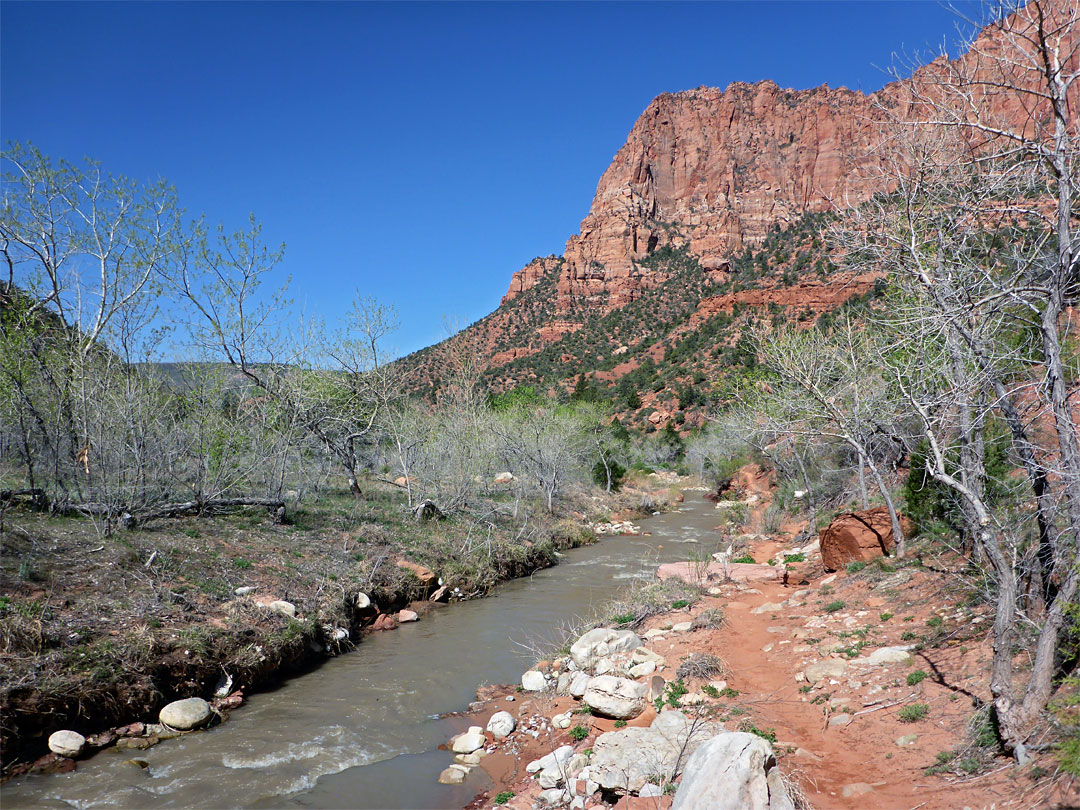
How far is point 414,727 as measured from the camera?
27.3 ft

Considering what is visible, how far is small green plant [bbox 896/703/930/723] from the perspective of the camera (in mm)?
5766

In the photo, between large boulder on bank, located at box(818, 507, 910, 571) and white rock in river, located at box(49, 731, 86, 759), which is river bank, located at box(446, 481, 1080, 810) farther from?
white rock in river, located at box(49, 731, 86, 759)

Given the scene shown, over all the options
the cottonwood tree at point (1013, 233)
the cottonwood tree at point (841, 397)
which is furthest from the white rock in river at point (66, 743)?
the cottonwood tree at point (841, 397)

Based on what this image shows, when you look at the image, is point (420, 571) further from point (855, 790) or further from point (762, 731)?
point (855, 790)

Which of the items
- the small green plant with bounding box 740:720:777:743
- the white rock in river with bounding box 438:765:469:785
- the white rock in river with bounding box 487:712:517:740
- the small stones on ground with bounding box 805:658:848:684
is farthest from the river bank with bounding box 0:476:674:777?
the small stones on ground with bounding box 805:658:848:684

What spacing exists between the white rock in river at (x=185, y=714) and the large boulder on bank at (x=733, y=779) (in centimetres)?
670

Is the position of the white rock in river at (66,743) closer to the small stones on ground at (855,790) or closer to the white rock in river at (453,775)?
the white rock in river at (453,775)

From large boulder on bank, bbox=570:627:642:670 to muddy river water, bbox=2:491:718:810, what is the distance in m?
1.41

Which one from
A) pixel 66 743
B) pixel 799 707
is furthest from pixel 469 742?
pixel 66 743

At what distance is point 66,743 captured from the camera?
270 inches

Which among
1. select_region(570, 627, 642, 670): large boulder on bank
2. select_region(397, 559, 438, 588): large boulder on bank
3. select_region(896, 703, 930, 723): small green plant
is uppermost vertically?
select_region(397, 559, 438, 588): large boulder on bank

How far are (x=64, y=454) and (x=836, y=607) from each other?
16.4 metres

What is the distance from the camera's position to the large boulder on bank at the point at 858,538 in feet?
38.8

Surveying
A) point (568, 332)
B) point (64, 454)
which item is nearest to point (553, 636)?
point (64, 454)
